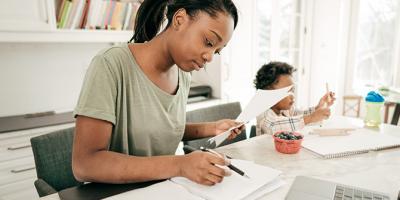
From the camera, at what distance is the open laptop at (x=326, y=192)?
2.51ft

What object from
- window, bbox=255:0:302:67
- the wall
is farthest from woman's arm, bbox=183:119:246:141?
window, bbox=255:0:302:67

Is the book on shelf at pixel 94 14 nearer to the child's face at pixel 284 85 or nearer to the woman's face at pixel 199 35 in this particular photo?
the child's face at pixel 284 85

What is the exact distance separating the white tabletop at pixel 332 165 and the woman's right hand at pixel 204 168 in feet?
0.49

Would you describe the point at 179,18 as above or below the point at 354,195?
above

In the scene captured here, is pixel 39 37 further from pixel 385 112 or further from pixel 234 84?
pixel 385 112

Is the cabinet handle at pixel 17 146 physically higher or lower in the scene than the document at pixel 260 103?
lower

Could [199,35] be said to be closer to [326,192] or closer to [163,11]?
[163,11]

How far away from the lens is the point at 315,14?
13.0 ft

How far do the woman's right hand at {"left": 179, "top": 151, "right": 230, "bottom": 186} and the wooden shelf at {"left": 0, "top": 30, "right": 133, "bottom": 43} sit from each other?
63.8 inches

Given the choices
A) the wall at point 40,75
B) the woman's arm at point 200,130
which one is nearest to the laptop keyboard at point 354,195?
the woman's arm at point 200,130

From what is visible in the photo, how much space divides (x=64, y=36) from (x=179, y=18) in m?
1.46

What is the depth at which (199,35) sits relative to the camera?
2.81ft

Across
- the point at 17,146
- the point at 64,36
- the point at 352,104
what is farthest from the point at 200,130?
the point at 352,104

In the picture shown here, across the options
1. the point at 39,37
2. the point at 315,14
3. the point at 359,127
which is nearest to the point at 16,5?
the point at 39,37
